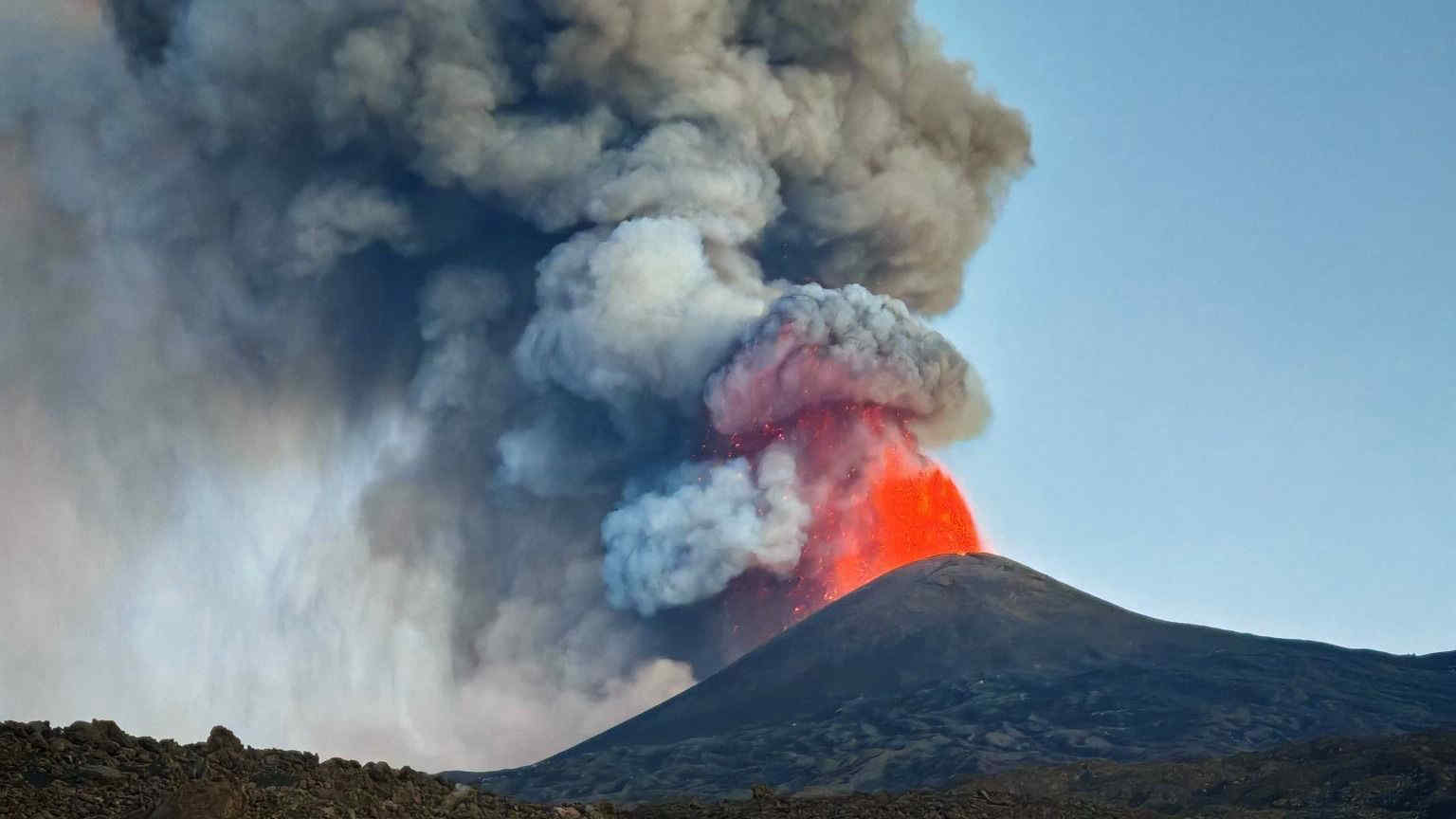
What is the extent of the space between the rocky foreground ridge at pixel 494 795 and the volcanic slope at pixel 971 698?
949 cm

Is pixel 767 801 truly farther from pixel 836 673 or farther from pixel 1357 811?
pixel 836 673

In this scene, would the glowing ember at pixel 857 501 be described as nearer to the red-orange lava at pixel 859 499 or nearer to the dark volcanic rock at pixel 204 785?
the red-orange lava at pixel 859 499

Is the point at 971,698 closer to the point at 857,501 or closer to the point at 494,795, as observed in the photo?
the point at 857,501

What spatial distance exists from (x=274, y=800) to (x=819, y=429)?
4417 centimetres

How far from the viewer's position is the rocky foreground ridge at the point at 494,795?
12500mm

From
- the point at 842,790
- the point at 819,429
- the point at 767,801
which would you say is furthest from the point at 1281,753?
the point at 819,429

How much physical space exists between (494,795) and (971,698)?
109 ft

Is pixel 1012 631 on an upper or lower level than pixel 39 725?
upper

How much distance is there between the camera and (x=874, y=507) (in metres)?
58.1

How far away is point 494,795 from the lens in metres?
15.2

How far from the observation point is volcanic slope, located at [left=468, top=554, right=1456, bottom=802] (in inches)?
1619

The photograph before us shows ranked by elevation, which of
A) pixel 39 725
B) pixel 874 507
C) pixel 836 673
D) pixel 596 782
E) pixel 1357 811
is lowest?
pixel 1357 811

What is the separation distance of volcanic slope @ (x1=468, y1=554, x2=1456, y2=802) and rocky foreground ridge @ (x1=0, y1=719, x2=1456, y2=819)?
31.1ft

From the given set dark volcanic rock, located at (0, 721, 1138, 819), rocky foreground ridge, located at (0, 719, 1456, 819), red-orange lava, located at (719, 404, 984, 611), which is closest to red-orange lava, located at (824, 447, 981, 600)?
red-orange lava, located at (719, 404, 984, 611)
